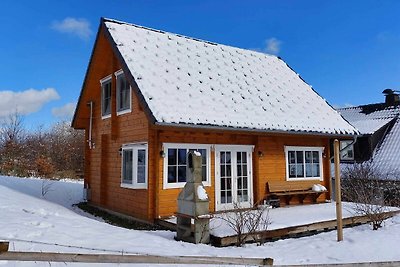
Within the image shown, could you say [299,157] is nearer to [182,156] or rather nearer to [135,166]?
[182,156]

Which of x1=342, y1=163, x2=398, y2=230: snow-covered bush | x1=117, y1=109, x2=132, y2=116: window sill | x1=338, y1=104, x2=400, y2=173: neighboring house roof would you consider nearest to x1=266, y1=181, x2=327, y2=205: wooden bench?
x1=342, y1=163, x2=398, y2=230: snow-covered bush

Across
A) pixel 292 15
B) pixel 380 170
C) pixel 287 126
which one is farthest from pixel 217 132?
pixel 380 170

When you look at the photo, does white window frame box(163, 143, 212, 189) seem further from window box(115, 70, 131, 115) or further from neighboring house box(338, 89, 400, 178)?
neighboring house box(338, 89, 400, 178)

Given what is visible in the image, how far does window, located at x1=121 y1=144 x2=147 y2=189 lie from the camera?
399 inches

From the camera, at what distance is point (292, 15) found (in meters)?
14.9

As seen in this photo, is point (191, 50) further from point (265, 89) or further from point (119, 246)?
point (119, 246)

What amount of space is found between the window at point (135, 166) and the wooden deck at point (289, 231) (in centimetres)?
145

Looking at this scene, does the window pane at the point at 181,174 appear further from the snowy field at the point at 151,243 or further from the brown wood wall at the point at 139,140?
the snowy field at the point at 151,243

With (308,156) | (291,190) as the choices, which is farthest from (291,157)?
(291,190)

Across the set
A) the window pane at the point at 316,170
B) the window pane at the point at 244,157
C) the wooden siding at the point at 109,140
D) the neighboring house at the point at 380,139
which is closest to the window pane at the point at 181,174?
the wooden siding at the point at 109,140

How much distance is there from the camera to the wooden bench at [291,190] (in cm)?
1177

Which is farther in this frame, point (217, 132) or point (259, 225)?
point (217, 132)

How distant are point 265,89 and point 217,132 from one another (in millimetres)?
3723

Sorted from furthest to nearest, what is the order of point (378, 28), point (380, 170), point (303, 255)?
point (380, 170) → point (378, 28) → point (303, 255)
